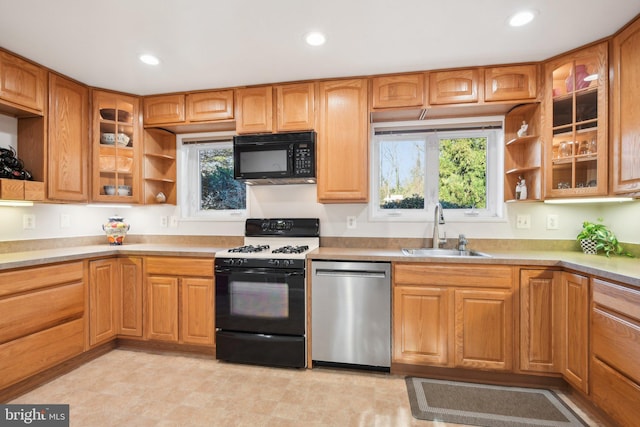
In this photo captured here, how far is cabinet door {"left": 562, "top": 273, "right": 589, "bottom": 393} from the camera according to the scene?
1800 mm

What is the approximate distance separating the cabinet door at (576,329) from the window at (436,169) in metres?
0.92

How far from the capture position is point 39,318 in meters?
2.07

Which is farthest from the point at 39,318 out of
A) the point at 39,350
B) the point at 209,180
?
the point at 209,180

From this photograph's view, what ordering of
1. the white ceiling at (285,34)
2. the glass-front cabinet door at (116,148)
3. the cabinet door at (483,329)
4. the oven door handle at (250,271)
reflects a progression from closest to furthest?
the white ceiling at (285,34) → the cabinet door at (483,329) → the oven door handle at (250,271) → the glass-front cabinet door at (116,148)

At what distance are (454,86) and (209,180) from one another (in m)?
2.47

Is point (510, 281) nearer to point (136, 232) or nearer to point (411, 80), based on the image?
point (411, 80)

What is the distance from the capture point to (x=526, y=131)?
2.51 meters

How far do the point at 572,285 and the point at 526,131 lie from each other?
4.17 ft

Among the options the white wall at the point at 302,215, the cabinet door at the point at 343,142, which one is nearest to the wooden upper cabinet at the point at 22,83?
the white wall at the point at 302,215

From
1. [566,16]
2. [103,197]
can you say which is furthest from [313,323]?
Answer: [566,16]

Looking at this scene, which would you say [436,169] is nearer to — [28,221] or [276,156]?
[276,156]

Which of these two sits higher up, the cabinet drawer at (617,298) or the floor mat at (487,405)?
the cabinet drawer at (617,298)

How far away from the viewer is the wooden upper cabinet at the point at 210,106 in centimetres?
274

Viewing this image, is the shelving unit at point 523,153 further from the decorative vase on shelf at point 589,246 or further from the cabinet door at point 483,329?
the cabinet door at point 483,329
